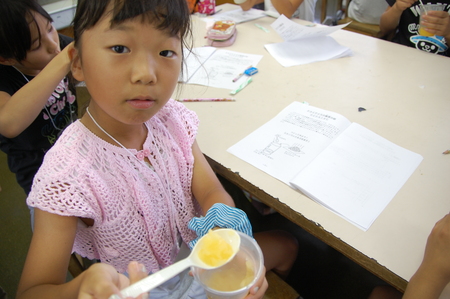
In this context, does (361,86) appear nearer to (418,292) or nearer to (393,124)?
(393,124)

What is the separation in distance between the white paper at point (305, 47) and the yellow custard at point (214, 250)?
94 centimetres

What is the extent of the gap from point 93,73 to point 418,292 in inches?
29.1

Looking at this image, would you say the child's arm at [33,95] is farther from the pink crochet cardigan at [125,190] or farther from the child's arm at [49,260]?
the child's arm at [49,260]

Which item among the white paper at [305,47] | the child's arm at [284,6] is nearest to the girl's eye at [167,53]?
the white paper at [305,47]

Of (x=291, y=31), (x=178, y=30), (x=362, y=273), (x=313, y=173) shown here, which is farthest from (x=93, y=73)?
(x=362, y=273)

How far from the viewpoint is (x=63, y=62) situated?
0.87 metres

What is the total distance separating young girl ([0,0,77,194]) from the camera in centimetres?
87

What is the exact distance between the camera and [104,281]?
0.43 metres

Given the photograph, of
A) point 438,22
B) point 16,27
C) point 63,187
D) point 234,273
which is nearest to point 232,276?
point 234,273

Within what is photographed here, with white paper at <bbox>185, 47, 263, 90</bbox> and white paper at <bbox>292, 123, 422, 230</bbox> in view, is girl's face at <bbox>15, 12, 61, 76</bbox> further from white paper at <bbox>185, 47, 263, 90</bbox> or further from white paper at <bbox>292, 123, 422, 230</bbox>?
white paper at <bbox>292, 123, 422, 230</bbox>

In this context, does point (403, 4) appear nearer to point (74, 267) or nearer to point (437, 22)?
point (437, 22)

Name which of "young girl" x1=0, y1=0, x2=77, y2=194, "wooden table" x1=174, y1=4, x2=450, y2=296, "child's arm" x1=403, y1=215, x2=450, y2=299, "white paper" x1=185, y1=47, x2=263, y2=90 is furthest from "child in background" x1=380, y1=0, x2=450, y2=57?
"young girl" x1=0, y1=0, x2=77, y2=194

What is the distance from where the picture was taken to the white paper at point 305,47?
1.34 metres

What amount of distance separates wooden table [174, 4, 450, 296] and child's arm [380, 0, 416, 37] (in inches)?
11.5
